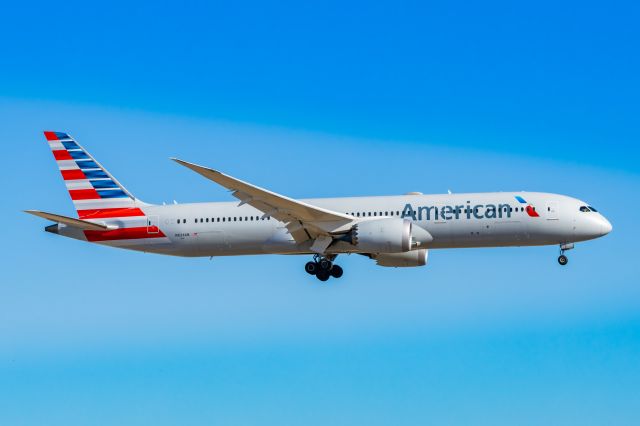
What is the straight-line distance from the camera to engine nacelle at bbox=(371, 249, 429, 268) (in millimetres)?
52625

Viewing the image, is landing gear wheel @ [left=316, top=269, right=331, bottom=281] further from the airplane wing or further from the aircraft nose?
the aircraft nose

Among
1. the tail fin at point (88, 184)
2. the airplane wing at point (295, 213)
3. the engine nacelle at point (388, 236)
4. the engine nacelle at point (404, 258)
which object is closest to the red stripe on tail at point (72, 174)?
the tail fin at point (88, 184)

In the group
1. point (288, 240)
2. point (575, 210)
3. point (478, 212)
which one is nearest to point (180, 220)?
point (288, 240)

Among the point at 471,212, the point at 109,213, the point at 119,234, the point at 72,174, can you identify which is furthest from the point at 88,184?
the point at 471,212

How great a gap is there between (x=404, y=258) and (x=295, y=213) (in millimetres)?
7051

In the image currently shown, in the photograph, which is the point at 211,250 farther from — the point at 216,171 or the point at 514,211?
the point at 514,211

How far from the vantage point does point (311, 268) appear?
170 feet

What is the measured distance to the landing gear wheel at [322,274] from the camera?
51719mm

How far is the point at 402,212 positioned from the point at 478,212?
3.54 m

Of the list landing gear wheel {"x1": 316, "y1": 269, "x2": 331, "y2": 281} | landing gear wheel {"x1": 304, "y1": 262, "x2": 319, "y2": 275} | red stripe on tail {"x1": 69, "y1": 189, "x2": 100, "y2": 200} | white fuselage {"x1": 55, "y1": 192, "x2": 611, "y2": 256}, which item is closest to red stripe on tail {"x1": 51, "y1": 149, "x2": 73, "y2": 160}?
red stripe on tail {"x1": 69, "y1": 189, "x2": 100, "y2": 200}

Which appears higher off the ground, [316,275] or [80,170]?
[80,170]

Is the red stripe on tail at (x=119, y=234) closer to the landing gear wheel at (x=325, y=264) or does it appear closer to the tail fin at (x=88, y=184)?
the tail fin at (x=88, y=184)

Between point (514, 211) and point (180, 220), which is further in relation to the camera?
point (180, 220)

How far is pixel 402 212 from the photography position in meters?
49.2
